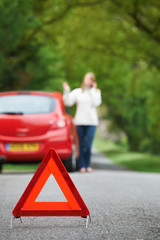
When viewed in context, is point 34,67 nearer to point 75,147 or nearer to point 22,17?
point 22,17

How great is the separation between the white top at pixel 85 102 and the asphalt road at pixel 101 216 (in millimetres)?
2211

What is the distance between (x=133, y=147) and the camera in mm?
48656

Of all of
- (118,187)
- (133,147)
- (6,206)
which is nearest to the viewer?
(6,206)

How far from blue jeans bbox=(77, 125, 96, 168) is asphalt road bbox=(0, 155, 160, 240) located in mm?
2121

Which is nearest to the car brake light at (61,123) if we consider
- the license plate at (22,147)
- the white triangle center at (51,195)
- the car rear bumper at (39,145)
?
the car rear bumper at (39,145)

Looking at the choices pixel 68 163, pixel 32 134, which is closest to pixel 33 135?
pixel 32 134

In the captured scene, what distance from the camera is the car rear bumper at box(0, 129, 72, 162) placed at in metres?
10.4

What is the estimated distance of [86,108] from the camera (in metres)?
10.5

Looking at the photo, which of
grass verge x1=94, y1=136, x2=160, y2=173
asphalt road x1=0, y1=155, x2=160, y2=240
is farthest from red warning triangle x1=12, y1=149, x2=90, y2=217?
grass verge x1=94, y1=136, x2=160, y2=173

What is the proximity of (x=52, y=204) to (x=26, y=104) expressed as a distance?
5.96m

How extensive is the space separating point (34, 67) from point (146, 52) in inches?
188

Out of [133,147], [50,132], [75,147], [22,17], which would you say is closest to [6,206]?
[50,132]

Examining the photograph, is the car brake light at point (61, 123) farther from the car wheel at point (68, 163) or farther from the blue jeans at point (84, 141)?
the car wheel at point (68, 163)

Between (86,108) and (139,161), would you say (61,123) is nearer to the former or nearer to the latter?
(86,108)
